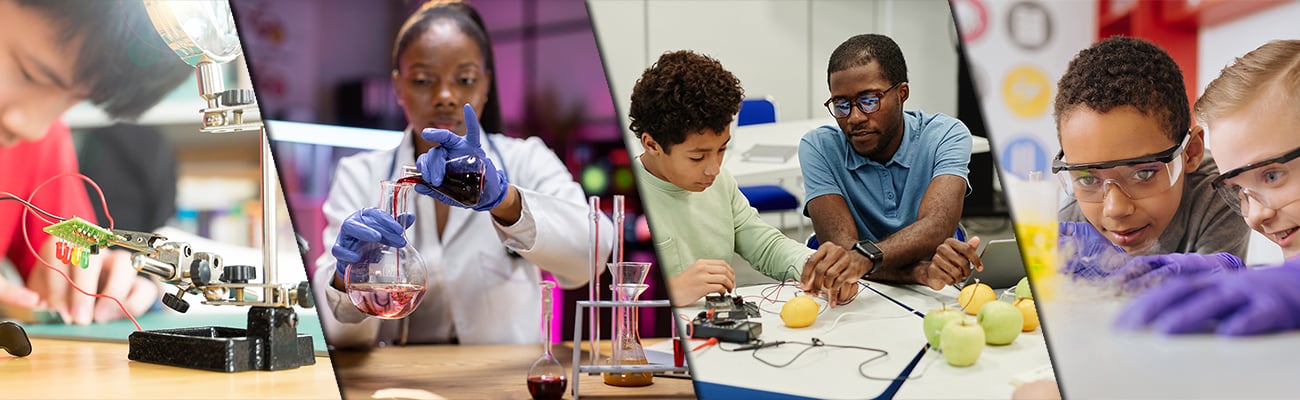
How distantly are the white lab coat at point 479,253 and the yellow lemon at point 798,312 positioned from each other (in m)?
0.55

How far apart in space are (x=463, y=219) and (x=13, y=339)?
0.70 m

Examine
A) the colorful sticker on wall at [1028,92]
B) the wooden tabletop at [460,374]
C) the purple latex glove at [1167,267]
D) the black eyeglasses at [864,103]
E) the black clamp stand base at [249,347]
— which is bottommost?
the wooden tabletop at [460,374]

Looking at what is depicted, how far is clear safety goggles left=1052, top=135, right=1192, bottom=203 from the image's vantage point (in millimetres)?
1014

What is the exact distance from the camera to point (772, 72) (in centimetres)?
94

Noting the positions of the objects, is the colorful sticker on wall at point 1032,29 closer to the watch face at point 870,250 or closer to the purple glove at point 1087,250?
the purple glove at point 1087,250

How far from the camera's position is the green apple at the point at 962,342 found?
3.06 ft

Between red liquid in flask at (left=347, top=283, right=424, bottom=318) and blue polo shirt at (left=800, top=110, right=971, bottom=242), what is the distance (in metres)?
0.50

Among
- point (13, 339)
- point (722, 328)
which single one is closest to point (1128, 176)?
point (722, 328)

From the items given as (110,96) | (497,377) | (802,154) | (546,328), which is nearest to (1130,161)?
(802,154)

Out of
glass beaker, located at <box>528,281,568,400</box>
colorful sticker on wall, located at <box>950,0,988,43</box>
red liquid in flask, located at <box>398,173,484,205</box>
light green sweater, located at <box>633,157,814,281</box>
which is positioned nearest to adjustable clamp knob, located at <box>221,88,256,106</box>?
red liquid in flask, located at <box>398,173,484,205</box>

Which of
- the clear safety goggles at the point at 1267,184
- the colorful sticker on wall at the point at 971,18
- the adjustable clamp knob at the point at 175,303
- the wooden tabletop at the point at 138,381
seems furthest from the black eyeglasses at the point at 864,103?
the adjustable clamp knob at the point at 175,303

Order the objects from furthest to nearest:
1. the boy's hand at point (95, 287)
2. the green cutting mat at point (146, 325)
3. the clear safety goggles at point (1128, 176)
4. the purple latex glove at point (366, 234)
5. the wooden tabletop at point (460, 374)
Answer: the boy's hand at point (95, 287) → the green cutting mat at point (146, 325) → the wooden tabletop at point (460, 374) → the purple latex glove at point (366, 234) → the clear safety goggles at point (1128, 176)

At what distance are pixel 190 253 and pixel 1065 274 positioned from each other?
1.11 meters

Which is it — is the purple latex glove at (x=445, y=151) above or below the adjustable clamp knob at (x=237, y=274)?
above
